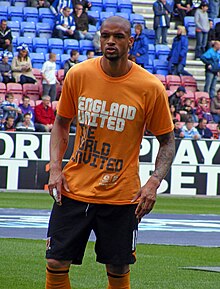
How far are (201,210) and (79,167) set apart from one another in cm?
1341

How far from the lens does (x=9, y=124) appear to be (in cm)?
2330

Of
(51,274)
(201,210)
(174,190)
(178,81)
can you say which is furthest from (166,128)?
(178,81)

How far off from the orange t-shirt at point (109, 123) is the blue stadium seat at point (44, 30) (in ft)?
74.3

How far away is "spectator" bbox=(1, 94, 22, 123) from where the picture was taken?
932 inches

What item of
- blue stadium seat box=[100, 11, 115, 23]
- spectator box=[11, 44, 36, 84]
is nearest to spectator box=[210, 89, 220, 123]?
blue stadium seat box=[100, 11, 115, 23]

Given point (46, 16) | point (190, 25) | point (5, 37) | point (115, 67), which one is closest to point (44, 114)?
point (5, 37)

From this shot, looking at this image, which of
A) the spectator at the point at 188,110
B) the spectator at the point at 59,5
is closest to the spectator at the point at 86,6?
the spectator at the point at 59,5

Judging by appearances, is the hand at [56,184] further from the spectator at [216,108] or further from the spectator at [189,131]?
the spectator at [216,108]

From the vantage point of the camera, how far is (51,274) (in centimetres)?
670

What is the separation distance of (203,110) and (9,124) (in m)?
6.34

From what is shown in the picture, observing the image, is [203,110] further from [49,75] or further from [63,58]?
[49,75]

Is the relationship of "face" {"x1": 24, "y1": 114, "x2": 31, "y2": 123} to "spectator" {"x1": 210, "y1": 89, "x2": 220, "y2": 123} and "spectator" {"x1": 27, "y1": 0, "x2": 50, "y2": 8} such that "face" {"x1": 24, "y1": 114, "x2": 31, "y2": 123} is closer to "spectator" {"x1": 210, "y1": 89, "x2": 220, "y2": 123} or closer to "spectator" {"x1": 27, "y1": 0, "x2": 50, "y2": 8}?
"spectator" {"x1": 210, "y1": 89, "x2": 220, "y2": 123}

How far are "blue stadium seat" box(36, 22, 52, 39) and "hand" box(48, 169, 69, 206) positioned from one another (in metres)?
22.8

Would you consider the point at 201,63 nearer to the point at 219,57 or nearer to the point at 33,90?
the point at 219,57
